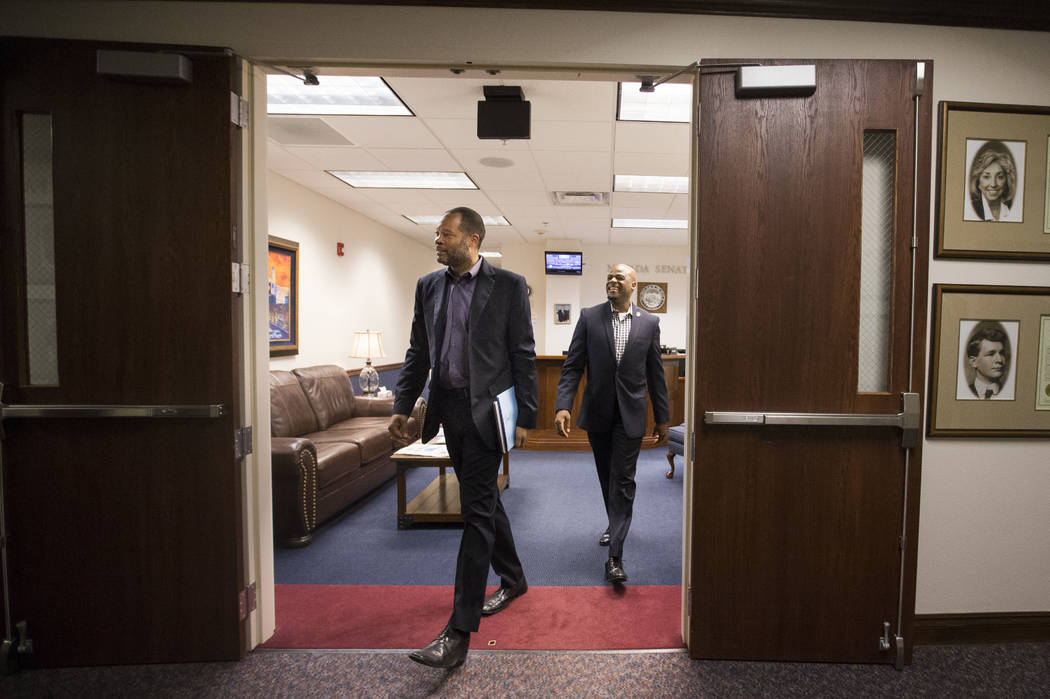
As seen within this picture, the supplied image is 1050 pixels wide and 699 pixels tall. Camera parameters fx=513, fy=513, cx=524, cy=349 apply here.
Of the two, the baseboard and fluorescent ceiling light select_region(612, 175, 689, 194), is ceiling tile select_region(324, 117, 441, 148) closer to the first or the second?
fluorescent ceiling light select_region(612, 175, 689, 194)

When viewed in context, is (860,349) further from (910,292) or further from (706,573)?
(706,573)

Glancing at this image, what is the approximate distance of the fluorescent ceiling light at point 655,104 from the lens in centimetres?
319

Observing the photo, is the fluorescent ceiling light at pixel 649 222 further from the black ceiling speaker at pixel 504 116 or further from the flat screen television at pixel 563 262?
the black ceiling speaker at pixel 504 116

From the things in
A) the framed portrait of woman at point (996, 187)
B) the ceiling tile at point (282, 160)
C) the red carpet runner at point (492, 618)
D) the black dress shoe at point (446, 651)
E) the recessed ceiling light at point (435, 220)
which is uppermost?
the recessed ceiling light at point (435, 220)

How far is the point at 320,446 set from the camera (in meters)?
3.73

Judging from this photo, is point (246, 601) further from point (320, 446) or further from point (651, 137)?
point (651, 137)

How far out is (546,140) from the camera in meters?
4.07

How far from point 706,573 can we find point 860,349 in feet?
3.47

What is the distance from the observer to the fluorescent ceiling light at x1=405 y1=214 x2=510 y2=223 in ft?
23.5

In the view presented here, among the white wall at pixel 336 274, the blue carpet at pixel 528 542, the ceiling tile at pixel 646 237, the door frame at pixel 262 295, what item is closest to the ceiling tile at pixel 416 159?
the white wall at pixel 336 274

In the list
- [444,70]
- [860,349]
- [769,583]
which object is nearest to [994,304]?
[860,349]

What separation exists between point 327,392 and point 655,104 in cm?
389

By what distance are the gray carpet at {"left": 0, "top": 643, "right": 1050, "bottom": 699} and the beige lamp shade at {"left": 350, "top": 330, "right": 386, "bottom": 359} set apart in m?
4.22

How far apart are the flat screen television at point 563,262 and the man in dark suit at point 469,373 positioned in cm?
664
